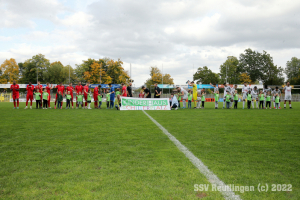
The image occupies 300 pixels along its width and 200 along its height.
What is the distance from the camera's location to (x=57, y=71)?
80.2m

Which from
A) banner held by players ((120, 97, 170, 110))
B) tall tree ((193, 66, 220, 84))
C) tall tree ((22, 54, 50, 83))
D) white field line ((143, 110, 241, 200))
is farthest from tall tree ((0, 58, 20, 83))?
white field line ((143, 110, 241, 200))

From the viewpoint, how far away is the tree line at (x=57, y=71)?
62.9 meters

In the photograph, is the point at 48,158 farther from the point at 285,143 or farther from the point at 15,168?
the point at 285,143

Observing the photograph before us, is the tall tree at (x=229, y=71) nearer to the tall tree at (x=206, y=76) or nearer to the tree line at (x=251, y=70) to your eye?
the tree line at (x=251, y=70)

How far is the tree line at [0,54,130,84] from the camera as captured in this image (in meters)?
62.9

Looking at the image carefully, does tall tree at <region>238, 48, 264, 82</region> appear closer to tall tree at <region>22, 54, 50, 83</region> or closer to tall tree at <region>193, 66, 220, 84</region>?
tall tree at <region>193, 66, 220, 84</region>

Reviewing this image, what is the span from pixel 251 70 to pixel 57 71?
239ft

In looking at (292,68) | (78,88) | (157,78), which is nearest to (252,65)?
(292,68)

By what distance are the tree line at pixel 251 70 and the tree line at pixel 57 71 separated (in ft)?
113

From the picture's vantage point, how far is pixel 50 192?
103 inches

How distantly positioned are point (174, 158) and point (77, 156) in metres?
1.80

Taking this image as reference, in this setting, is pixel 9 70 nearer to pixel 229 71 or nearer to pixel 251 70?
pixel 229 71

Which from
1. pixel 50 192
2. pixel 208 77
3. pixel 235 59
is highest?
pixel 235 59

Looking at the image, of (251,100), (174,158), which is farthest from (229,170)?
(251,100)
